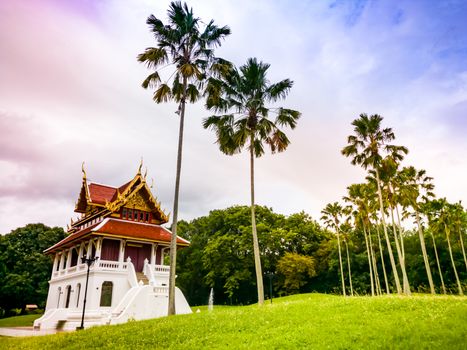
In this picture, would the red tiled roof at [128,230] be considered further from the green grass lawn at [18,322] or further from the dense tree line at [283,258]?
the dense tree line at [283,258]

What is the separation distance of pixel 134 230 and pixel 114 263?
139 inches

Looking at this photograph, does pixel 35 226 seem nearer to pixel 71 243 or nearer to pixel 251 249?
pixel 71 243

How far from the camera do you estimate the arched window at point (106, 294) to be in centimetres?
2869

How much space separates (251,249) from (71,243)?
25.1 metres

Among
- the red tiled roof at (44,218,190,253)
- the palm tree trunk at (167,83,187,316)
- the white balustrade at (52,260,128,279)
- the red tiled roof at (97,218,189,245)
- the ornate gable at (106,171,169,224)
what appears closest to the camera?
the palm tree trunk at (167,83,187,316)

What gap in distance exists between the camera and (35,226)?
55125mm

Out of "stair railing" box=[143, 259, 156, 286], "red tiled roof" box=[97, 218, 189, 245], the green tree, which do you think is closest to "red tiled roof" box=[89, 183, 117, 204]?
"red tiled roof" box=[97, 218, 189, 245]

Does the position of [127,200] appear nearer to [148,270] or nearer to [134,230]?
[134,230]

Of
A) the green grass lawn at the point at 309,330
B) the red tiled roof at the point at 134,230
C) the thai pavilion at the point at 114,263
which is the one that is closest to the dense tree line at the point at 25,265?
the thai pavilion at the point at 114,263

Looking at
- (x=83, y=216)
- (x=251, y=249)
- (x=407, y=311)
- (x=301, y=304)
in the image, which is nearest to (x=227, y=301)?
(x=251, y=249)

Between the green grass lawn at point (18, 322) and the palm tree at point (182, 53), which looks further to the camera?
the green grass lawn at point (18, 322)

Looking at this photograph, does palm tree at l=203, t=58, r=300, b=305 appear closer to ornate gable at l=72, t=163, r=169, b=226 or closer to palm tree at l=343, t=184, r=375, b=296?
ornate gable at l=72, t=163, r=169, b=226

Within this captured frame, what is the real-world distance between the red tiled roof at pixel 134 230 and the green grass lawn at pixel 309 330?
14.3 metres

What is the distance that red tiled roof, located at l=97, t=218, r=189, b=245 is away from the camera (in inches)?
1192
